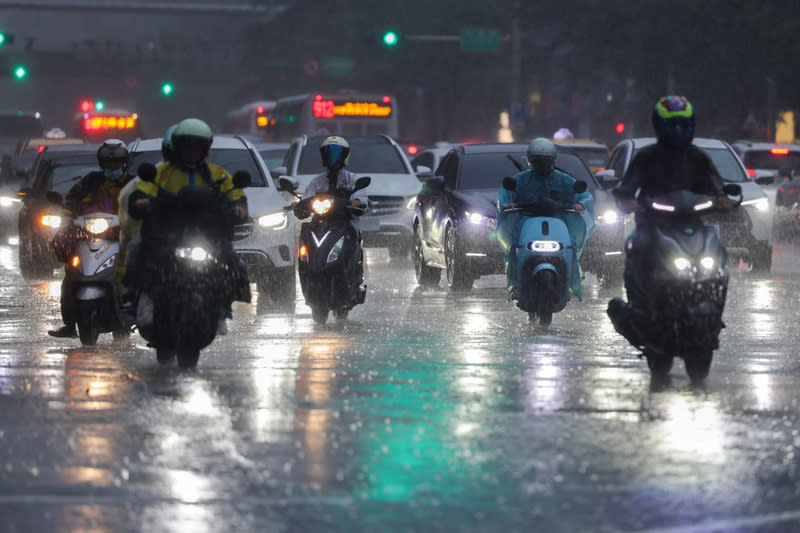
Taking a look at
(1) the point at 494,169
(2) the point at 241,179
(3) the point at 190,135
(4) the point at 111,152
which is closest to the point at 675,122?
(2) the point at 241,179

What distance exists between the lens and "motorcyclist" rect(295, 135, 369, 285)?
1477 centimetres

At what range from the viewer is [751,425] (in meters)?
8.49

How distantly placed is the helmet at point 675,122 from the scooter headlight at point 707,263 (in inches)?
32.0

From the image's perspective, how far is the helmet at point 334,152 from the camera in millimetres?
14837

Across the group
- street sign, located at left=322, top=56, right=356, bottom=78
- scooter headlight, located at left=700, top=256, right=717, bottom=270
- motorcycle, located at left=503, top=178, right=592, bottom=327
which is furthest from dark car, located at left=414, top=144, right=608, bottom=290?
street sign, located at left=322, top=56, right=356, bottom=78

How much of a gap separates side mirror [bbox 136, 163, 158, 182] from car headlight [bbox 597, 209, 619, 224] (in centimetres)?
888

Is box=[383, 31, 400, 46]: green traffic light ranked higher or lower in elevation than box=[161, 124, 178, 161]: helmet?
higher

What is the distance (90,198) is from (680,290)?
14.9ft

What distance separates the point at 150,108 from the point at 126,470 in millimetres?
145190

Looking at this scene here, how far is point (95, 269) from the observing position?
12219 millimetres

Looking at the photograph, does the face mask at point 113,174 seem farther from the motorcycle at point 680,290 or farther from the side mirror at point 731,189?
the side mirror at point 731,189

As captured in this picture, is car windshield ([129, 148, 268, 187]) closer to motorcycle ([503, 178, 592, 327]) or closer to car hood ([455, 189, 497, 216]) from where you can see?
car hood ([455, 189, 497, 216])

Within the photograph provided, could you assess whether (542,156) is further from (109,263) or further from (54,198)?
(54,198)

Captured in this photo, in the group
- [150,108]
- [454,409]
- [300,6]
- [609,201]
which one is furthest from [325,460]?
[150,108]
